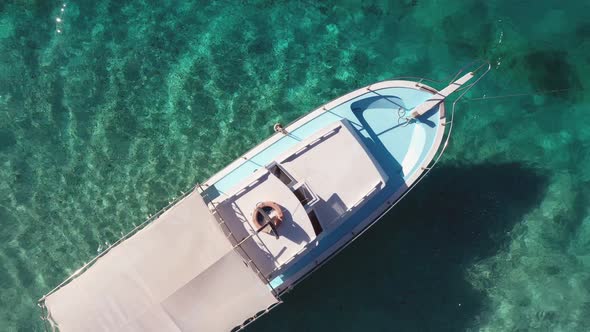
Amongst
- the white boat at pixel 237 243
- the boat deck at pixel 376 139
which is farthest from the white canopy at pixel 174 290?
the boat deck at pixel 376 139

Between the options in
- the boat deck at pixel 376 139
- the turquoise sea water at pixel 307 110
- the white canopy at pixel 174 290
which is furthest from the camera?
the turquoise sea water at pixel 307 110

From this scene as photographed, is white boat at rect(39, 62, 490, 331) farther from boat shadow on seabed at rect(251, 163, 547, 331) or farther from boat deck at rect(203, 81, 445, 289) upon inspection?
boat shadow on seabed at rect(251, 163, 547, 331)

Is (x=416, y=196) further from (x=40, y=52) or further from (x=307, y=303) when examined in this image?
(x=40, y=52)

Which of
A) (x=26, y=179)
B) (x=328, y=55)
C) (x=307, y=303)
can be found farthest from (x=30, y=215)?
(x=328, y=55)

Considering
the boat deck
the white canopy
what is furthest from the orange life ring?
the boat deck

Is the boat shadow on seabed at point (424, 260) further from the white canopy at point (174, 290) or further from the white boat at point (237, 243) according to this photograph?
the white canopy at point (174, 290)
